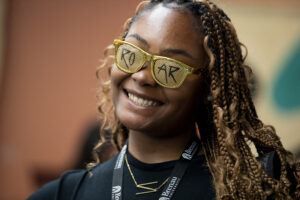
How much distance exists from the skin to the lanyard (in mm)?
58

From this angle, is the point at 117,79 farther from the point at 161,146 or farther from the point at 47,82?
the point at 47,82

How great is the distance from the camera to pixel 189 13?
80.6 inches

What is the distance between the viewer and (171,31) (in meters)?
1.99

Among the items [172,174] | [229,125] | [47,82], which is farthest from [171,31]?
[47,82]

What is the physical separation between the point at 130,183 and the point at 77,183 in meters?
0.34

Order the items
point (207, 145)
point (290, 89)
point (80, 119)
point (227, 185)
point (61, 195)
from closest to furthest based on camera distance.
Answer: point (227, 185) < point (207, 145) < point (61, 195) < point (290, 89) < point (80, 119)

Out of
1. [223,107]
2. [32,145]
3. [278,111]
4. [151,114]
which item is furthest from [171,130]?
[32,145]

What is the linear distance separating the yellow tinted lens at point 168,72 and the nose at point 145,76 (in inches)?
1.2

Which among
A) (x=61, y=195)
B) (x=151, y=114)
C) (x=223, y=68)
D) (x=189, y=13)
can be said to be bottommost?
(x=61, y=195)

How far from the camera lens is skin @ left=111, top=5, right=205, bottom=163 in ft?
6.49

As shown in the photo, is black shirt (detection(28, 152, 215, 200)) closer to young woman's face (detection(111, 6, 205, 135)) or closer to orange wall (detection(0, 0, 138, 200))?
young woman's face (detection(111, 6, 205, 135))

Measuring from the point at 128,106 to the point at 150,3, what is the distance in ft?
1.87

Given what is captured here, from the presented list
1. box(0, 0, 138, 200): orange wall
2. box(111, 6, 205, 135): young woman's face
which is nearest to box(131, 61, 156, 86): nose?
box(111, 6, 205, 135): young woman's face

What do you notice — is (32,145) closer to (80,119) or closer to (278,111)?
(80,119)
